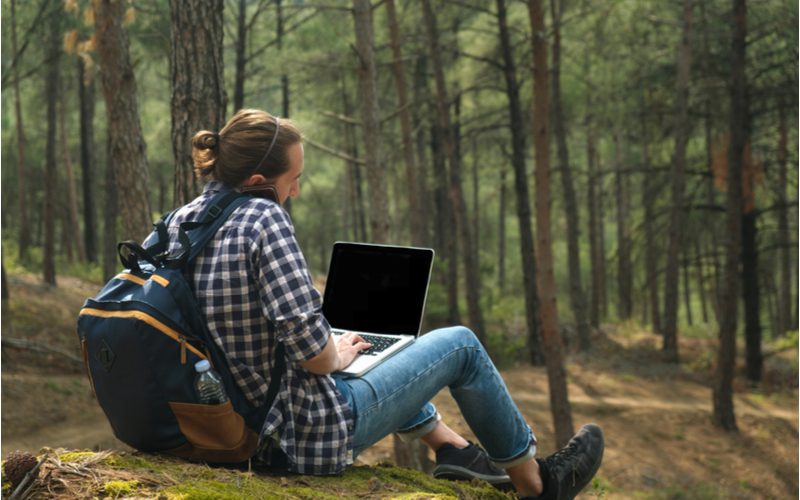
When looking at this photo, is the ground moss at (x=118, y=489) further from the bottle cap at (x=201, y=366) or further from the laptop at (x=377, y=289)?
the laptop at (x=377, y=289)

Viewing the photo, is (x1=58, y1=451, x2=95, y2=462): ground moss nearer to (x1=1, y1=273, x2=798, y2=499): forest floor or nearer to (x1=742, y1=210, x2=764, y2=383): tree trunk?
(x1=1, y1=273, x2=798, y2=499): forest floor

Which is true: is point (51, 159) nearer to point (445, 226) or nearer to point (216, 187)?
point (445, 226)

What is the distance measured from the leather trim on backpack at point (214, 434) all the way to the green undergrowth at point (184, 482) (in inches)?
1.8

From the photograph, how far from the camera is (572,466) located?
360 cm

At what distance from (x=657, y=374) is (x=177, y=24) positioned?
41.1 ft

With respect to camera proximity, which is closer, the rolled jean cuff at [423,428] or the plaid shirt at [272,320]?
the plaid shirt at [272,320]

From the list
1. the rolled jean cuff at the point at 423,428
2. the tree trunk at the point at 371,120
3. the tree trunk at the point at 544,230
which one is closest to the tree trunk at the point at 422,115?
the tree trunk at the point at 544,230

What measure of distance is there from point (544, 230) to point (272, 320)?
274 inches

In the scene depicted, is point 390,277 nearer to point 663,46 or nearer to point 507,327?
point 663,46

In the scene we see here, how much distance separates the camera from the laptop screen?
3520 millimetres

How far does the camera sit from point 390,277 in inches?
141

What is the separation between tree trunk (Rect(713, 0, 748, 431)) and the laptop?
9.64 meters

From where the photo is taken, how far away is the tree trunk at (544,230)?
9.12 metres

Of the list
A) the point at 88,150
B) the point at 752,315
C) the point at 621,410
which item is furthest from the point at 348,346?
the point at 88,150
